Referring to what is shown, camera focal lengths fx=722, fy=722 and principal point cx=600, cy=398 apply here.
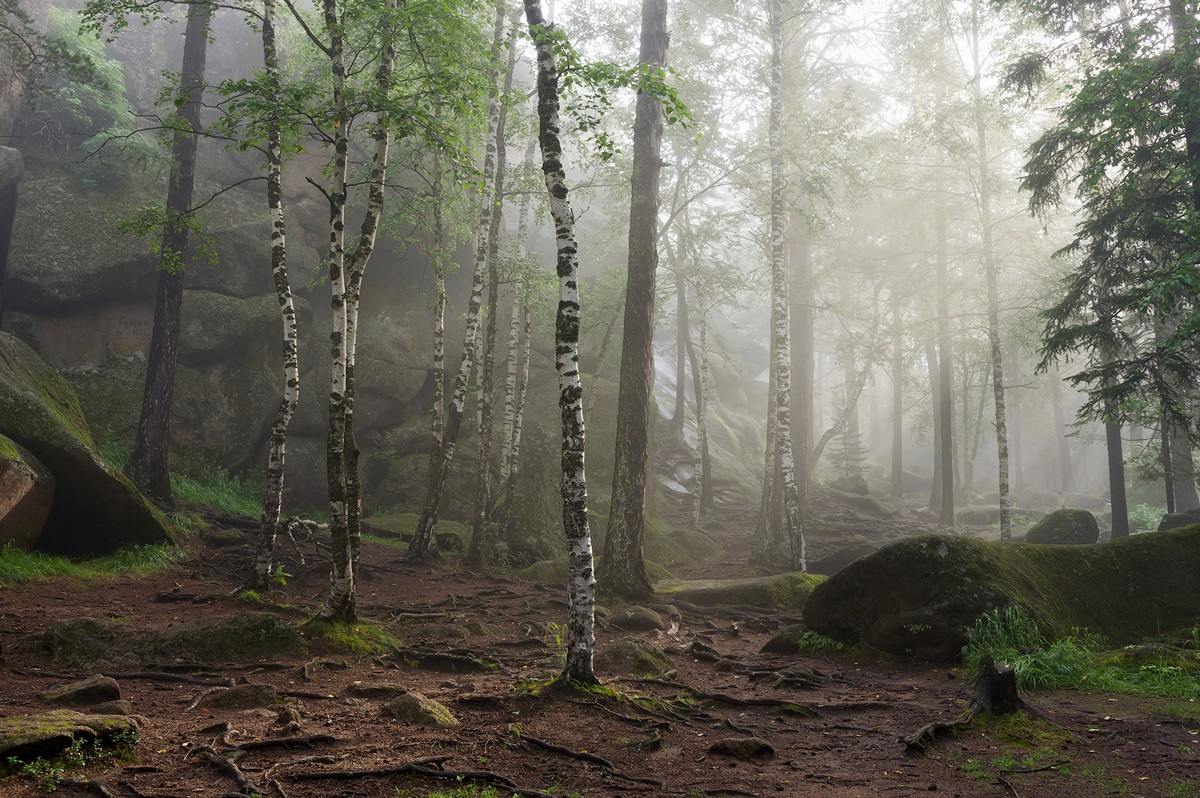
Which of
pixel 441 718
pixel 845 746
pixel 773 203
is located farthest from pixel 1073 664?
pixel 773 203

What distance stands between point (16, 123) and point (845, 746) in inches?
976

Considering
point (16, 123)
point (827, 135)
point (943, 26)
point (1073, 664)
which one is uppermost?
point (943, 26)

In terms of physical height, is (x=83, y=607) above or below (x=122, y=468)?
below

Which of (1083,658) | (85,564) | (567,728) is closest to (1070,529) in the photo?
(1083,658)

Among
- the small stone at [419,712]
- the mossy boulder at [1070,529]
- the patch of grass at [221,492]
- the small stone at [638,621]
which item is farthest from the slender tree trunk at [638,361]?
the mossy boulder at [1070,529]

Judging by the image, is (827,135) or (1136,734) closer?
(1136,734)

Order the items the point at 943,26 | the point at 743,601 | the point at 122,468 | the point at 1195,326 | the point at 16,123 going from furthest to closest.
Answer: the point at 943,26, the point at 16,123, the point at 122,468, the point at 743,601, the point at 1195,326

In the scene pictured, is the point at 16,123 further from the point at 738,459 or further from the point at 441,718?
the point at 738,459

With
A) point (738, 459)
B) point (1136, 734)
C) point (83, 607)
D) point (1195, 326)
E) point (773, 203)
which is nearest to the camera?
point (1136, 734)

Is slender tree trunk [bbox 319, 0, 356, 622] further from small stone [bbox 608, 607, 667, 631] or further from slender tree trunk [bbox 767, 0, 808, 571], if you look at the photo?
slender tree trunk [bbox 767, 0, 808, 571]

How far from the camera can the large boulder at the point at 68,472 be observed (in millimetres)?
10781

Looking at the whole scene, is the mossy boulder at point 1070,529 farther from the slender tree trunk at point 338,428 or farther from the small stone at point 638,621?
the slender tree trunk at point 338,428

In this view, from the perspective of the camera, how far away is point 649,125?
46.4 ft

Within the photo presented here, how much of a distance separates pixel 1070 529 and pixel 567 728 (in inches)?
639
